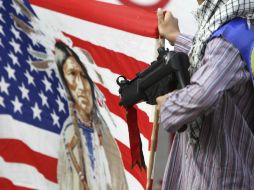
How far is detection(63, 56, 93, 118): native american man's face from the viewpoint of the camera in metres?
2.38

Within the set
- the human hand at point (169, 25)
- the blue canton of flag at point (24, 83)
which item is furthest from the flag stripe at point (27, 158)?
the human hand at point (169, 25)

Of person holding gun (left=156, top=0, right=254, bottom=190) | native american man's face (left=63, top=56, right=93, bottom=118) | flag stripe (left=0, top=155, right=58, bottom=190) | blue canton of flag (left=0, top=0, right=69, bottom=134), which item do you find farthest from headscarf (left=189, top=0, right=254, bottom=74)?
flag stripe (left=0, top=155, right=58, bottom=190)

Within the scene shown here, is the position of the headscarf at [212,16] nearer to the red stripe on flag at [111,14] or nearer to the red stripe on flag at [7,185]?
the red stripe on flag at [111,14]

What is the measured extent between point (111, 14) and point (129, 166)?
1.73 ft

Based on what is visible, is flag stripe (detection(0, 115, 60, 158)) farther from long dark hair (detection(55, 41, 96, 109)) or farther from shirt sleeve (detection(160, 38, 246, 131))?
shirt sleeve (detection(160, 38, 246, 131))

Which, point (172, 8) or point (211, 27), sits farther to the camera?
point (172, 8)

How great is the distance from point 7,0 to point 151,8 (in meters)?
0.71

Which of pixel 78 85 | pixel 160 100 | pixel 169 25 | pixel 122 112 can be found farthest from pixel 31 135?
pixel 160 100

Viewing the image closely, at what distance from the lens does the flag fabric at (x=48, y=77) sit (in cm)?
224

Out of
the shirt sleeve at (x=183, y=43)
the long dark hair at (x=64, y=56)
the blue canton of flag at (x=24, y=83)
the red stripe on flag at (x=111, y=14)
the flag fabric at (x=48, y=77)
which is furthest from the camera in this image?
the blue canton of flag at (x=24, y=83)

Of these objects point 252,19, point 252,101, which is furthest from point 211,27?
point 252,101

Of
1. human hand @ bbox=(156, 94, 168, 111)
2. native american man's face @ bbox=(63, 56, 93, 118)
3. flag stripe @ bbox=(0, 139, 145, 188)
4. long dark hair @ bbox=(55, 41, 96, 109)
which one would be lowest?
human hand @ bbox=(156, 94, 168, 111)

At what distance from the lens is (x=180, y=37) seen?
6.03 feet

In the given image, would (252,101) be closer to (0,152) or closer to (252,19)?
(252,19)
